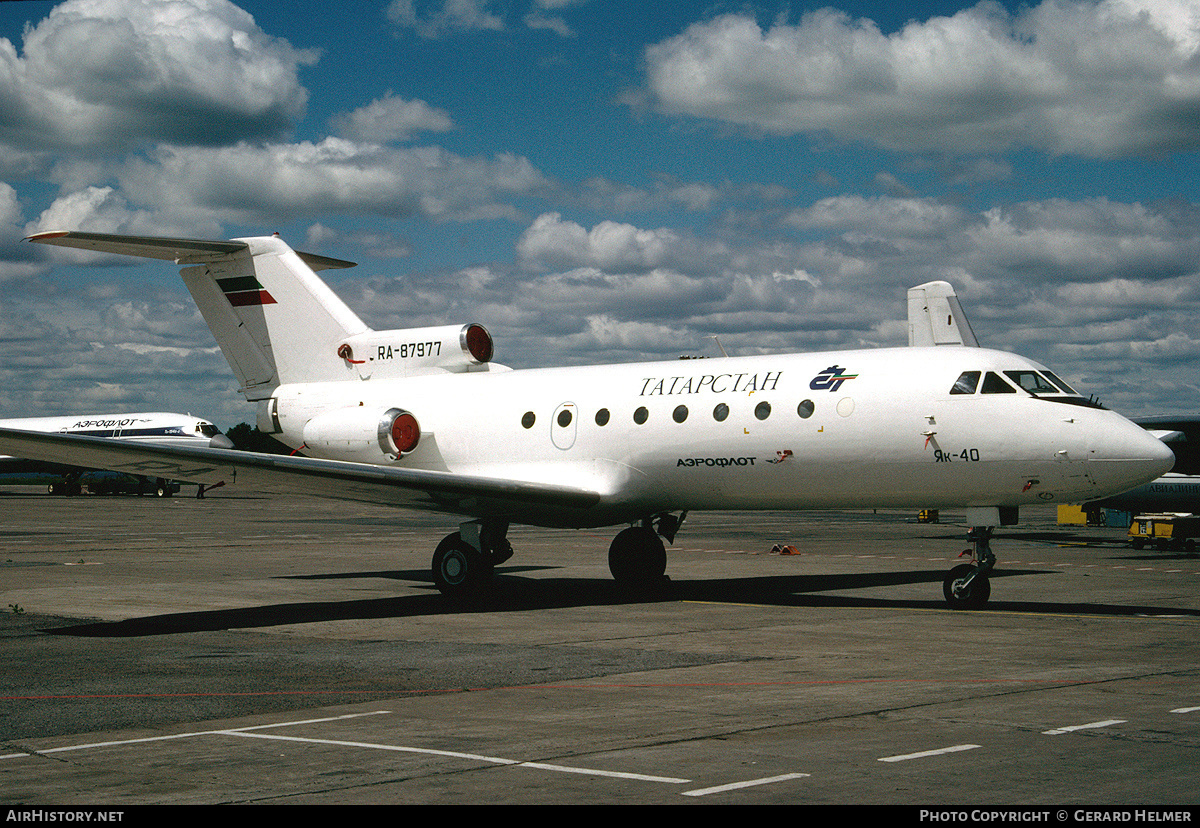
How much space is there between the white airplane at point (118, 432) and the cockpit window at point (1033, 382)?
46646 mm

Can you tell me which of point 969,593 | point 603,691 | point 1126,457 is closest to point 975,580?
point 969,593

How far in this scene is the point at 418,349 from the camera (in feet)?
72.7

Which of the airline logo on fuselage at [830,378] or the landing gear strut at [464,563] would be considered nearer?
the airline logo on fuselage at [830,378]

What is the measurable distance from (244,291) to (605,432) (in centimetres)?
848

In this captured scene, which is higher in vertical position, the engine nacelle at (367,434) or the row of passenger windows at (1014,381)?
the row of passenger windows at (1014,381)

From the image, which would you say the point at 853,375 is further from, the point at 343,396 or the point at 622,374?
the point at 343,396

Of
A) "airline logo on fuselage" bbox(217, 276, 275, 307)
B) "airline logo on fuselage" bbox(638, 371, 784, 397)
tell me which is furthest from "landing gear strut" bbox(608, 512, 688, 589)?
"airline logo on fuselage" bbox(217, 276, 275, 307)

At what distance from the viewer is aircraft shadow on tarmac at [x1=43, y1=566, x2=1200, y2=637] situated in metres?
15.4

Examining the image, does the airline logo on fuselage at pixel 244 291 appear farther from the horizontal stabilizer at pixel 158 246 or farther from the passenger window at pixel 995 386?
the passenger window at pixel 995 386

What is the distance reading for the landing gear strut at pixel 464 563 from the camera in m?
18.8

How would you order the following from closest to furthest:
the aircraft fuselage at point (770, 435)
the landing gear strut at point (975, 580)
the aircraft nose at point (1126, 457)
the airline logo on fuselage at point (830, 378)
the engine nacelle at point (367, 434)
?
the aircraft nose at point (1126, 457), the aircraft fuselage at point (770, 435), the landing gear strut at point (975, 580), the airline logo on fuselage at point (830, 378), the engine nacelle at point (367, 434)

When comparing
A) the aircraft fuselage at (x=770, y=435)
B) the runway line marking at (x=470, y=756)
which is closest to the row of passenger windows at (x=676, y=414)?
the aircraft fuselage at (x=770, y=435)

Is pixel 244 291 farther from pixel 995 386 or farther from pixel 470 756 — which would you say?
pixel 470 756

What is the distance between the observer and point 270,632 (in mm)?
14445
